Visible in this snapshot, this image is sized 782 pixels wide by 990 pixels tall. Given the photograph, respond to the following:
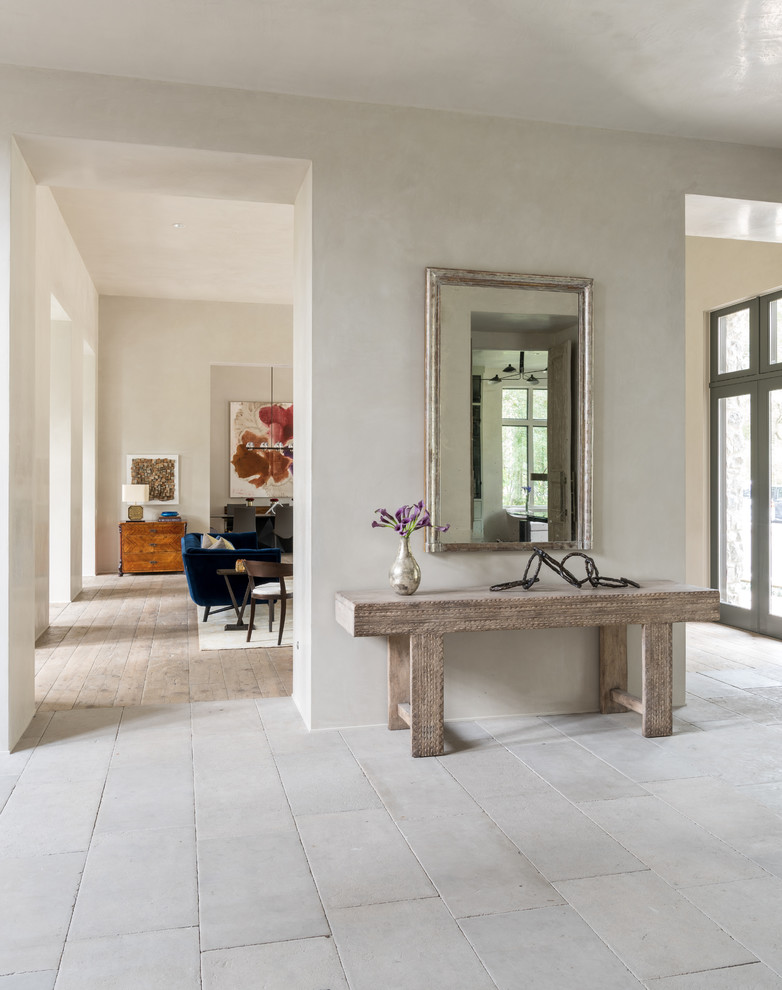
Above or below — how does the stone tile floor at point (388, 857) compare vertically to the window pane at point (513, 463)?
below

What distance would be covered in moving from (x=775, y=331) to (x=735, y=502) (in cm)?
142

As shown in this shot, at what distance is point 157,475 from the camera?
10570mm

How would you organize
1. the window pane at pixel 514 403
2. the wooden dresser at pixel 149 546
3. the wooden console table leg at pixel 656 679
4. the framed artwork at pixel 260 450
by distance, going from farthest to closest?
the framed artwork at pixel 260 450, the wooden dresser at pixel 149 546, the window pane at pixel 514 403, the wooden console table leg at pixel 656 679

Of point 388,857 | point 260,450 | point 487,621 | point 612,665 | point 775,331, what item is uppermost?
point 775,331

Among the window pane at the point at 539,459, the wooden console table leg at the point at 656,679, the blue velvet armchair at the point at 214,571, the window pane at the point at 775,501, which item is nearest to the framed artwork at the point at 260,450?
the blue velvet armchair at the point at 214,571

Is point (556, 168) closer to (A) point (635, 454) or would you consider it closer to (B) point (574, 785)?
(A) point (635, 454)

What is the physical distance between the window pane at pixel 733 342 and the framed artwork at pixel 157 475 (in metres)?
6.70

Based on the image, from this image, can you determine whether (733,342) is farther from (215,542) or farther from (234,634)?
(215,542)

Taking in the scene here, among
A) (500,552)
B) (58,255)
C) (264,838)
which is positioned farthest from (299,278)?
(58,255)

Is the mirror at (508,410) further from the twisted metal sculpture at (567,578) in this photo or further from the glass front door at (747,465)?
the glass front door at (747,465)

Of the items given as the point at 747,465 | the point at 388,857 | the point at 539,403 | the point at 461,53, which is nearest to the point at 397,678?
the point at 388,857

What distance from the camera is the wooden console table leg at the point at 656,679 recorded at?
12.6ft

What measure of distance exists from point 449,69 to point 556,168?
0.84 meters

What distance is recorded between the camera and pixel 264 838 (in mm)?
2746
